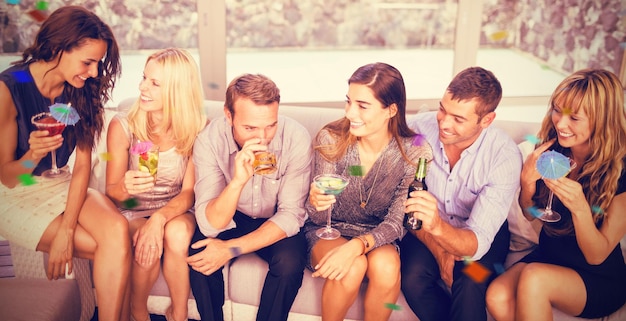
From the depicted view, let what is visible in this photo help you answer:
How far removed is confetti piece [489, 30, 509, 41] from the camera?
7.09 metres

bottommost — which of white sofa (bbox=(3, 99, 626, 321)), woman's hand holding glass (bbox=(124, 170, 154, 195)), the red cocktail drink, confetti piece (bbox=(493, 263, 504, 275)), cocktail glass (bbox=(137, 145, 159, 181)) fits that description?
white sofa (bbox=(3, 99, 626, 321))

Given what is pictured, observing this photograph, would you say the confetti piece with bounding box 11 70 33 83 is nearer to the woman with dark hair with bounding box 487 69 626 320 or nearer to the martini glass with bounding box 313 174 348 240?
the martini glass with bounding box 313 174 348 240

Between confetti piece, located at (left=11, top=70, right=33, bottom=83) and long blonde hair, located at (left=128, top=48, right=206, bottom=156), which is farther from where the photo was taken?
long blonde hair, located at (left=128, top=48, right=206, bottom=156)

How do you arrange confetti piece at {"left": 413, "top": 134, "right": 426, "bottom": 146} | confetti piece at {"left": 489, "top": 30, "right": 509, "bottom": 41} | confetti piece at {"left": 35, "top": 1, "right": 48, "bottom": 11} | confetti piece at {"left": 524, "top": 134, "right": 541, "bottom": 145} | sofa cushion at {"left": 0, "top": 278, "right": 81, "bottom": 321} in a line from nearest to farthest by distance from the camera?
sofa cushion at {"left": 0, "top": 278, "right": 81, "bottom": 321} < confetti piece at {"left": 413, "top": 134, "right": 426, "bottom": 146} < confetti piece at {"left": 524, "top": 134, "right": 541, "bottom": 145} < confetti piece at {"left": 35, "top": 1, "right": 48, "bottom": 11} < confetti piece at {"left": 489, "top": 30, "right": 509, "bottom": 41}

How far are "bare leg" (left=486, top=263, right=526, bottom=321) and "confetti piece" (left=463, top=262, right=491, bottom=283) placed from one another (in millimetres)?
50

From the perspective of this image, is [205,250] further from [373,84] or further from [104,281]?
[373,84]

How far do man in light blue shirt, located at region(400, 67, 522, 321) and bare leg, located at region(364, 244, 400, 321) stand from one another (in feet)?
0.29

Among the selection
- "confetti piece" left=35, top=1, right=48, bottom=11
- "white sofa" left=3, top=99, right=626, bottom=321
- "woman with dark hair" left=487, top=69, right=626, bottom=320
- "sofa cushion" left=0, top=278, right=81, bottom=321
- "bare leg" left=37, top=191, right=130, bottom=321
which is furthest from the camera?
"confetti piece" left=35, top=1, right=48, bottom=11

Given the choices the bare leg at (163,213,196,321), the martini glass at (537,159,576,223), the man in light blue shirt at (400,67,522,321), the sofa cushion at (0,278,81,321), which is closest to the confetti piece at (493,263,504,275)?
the man in light blue shirt at (400,67,522,321)

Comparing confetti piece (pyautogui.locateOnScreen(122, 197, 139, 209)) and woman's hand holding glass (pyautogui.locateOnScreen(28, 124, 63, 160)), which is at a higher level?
woman's hand holding glass (pyautogui.locateOnScreen(28, 124, 63, 160))

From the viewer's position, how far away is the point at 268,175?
2465mm

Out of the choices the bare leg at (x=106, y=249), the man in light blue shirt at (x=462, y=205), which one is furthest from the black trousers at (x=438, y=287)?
the bare leg at (x=106, y=249)

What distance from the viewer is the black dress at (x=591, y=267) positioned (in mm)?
2135

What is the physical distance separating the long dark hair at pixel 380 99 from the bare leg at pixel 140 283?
0.89m
